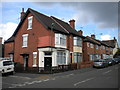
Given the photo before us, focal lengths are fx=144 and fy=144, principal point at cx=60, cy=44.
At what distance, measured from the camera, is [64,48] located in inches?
972

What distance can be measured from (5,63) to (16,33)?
1115cm

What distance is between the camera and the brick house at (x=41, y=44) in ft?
74.1

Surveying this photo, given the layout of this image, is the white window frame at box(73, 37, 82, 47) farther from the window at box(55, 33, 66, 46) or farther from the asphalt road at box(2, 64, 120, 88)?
the asphalt road at box(2, 64, 120, 88)

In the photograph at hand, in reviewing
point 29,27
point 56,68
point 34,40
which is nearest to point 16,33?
point 29,27

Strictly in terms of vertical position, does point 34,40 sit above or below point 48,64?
above

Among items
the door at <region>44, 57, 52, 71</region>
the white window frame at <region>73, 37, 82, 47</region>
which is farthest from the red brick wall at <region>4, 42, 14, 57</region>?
the white window frame at <region>73, 37, 82, 47</region>

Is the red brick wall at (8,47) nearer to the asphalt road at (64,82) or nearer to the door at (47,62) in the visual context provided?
the door at (47,62)

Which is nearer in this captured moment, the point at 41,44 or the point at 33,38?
the point at 41,44

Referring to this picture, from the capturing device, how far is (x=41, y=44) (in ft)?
75.6

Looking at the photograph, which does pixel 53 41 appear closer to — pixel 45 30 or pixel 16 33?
pixel 45 30

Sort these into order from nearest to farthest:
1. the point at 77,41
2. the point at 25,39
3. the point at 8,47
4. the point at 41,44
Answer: the point at 41,44 < the point at 25,39 < the point at 77,41 < the point at 8,47

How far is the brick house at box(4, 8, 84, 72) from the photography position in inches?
889

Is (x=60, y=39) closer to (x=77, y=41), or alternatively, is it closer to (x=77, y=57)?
(x=77, y=41)

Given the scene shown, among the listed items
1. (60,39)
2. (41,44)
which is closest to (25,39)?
(41,44)
